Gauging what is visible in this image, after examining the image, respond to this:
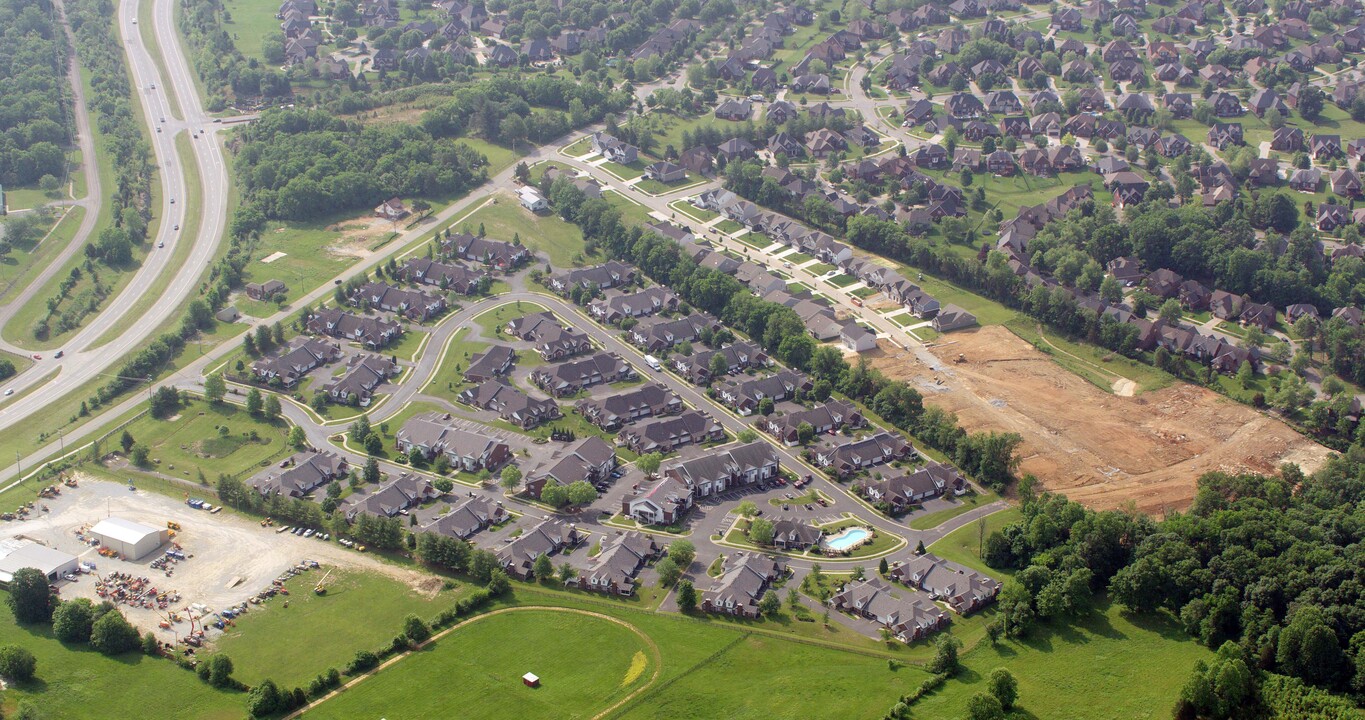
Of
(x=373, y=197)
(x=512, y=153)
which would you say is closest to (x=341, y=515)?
(x=373, y=197)

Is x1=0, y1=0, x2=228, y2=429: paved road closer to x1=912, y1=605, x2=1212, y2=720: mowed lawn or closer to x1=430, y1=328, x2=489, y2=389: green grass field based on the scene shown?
x1=430, y1=328, x2=489, y2=389: green grass field

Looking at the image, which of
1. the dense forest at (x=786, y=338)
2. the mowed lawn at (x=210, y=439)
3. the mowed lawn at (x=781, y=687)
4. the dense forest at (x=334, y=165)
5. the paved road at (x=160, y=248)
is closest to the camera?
the mowed lawn at (x=781, y=687)

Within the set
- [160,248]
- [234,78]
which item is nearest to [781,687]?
[160,248]

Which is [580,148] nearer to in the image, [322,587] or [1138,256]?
[1138,256]

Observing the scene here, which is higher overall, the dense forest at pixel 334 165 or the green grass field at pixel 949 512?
the dense forest at pixel 334 165

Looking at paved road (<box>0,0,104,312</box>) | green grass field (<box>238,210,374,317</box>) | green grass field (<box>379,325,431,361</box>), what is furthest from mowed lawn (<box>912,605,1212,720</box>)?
paved road (<box>0,0,104,312</box>)

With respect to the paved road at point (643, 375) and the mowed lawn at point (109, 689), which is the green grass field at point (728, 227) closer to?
the paved road at point (643, 375)

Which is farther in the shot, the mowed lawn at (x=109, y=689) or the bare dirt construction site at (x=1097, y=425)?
the bare dirt construction site at (x=1097, y=425)

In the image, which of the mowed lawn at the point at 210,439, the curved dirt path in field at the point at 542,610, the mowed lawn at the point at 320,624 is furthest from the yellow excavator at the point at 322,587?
the mowed lawn at the point at 210,439

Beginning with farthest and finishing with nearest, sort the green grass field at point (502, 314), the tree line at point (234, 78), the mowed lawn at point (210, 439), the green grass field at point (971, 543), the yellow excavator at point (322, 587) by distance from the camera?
the tree line at point (234, 78)
the green grass field at point (502, 314)
the mowed lawn at point (210, 439)
the green grass field at point (971, 543)
the yellow excavator at point (322, 587)
